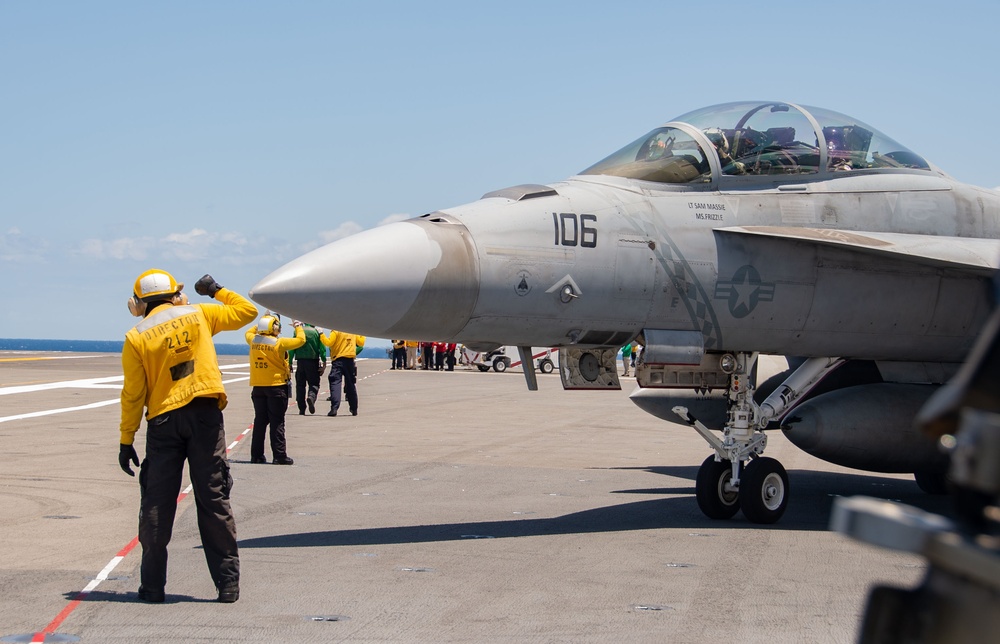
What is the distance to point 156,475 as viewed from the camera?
634cm

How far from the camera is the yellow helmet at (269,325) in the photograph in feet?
44.5

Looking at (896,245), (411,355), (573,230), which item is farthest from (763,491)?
(411,355)

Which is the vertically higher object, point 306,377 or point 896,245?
point 896,245

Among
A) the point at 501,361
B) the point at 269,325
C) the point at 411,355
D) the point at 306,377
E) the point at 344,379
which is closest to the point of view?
the point at 269,325

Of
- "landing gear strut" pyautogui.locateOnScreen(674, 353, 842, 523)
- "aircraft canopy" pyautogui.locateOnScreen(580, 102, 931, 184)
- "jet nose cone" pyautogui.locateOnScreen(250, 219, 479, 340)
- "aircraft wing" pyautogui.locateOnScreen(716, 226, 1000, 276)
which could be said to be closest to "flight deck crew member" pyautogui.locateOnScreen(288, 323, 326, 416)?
"aircraft canopy" pyautogui.locateOnScreen(580, 102, 931, 184)

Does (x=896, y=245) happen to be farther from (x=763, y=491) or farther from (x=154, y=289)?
(x=154, y=289)

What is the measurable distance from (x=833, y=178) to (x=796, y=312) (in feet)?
4.41

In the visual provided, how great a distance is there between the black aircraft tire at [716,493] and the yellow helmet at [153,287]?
494 centimetres

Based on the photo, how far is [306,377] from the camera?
22062mm

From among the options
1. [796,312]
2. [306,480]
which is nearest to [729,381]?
[796,312]

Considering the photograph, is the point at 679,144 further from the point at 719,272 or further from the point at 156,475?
the point at 156,475

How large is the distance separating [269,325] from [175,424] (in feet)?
26.9

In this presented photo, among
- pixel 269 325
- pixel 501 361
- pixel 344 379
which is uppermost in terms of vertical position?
pixel 269 325

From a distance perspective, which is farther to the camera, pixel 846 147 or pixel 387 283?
pixel 846 147
